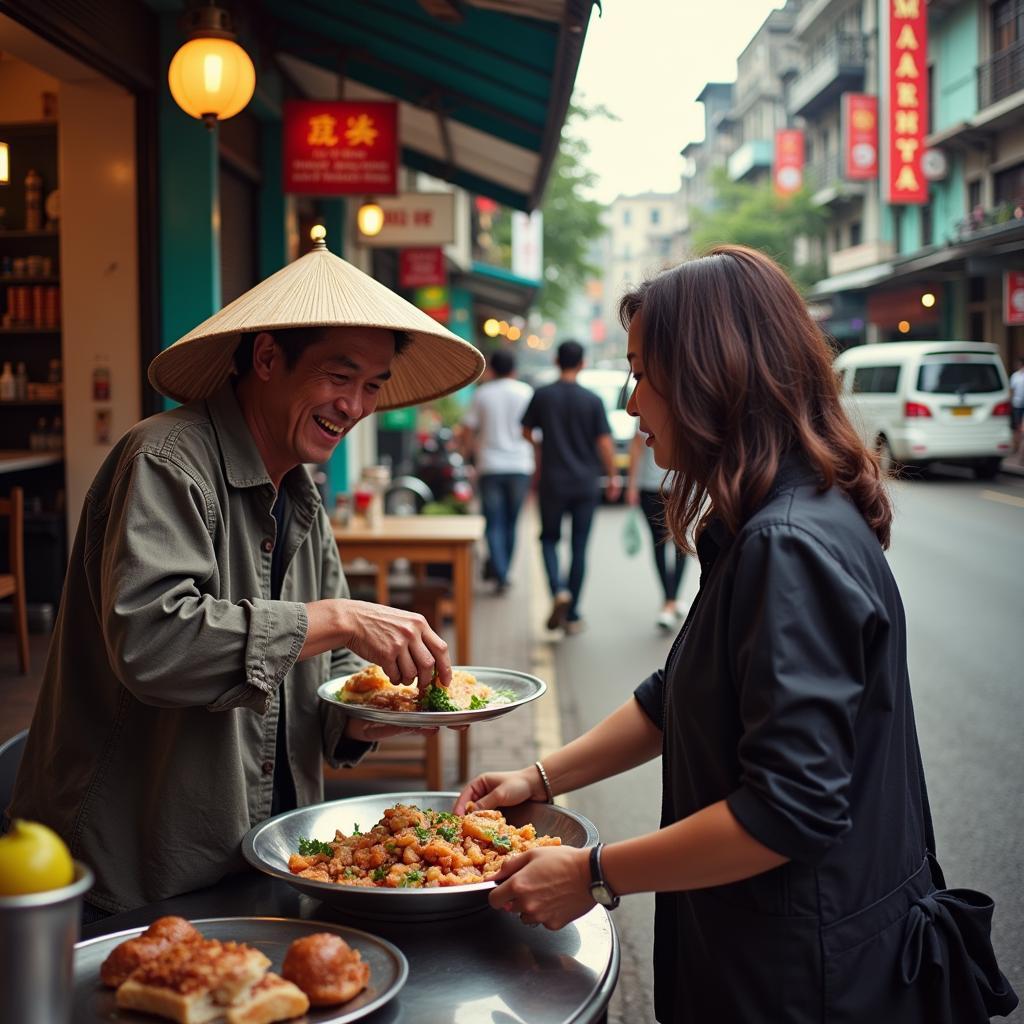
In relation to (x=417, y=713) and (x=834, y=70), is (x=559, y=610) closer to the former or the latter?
(x=417, y=713)

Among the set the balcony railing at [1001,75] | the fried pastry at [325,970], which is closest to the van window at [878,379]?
the balcony railing at [1001,75]

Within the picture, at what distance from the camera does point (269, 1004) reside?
5.42 ft

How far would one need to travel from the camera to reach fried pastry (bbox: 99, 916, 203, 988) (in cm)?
174

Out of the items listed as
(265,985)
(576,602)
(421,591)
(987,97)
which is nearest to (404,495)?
(576,602)

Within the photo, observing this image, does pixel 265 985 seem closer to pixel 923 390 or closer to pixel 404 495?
pixel 404 495

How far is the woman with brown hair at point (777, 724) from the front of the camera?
1821 millimetres

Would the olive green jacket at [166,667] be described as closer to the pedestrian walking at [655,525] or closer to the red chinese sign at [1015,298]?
the pedestrian walking at [655,525]

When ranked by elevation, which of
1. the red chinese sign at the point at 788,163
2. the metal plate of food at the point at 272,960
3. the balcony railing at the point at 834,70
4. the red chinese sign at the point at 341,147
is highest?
the balcony railing at the point at 834,70

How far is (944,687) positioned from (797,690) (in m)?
7.08

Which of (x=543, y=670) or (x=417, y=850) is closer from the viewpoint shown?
(x=417, y=850)

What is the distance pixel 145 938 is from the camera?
178 cm

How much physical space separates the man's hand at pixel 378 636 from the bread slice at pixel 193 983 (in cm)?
76

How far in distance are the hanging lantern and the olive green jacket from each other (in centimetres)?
428

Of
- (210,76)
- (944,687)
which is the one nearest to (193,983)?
(210,76)
